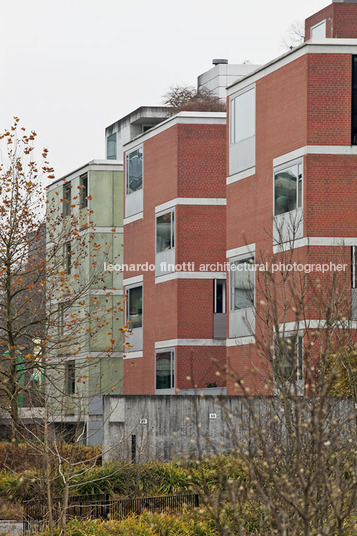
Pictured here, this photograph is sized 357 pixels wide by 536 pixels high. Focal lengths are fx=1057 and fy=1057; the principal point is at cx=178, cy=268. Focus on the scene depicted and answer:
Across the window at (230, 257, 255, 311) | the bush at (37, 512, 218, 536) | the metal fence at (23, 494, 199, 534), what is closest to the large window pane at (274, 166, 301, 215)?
the window at (230, 257, 255, 311)

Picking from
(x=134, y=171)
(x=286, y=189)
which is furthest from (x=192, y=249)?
(x=286, y=189)

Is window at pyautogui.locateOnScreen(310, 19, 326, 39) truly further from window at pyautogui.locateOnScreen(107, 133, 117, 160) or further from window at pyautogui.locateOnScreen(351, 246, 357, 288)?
window at pyautogui.locateOnScreen(107, 133, 117, 160)

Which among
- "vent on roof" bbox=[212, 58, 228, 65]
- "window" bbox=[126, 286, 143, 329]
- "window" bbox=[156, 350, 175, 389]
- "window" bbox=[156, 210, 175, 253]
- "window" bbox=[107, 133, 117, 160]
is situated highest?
"vent on roof" bbox=[212, 58, 228, 65]

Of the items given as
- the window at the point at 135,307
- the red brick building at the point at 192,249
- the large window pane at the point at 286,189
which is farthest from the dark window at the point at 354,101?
the window at the point at 135,307

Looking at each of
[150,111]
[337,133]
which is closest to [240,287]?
[337,133]

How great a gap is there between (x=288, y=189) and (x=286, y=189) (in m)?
0.13

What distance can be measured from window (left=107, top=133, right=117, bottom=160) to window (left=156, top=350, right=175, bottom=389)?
28552 millimetres

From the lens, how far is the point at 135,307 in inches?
1714

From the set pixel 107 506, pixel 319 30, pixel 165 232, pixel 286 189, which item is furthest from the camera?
pixel 165 232

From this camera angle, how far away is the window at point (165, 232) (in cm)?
4000

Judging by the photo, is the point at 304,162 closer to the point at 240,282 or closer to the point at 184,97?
the point at 240,282

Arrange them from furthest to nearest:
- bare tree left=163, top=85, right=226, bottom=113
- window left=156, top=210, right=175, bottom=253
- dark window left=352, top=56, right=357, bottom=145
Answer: bare tree left=163, top=85, right=226, bottom=113
window left=156, top=210, right=175, bottom=253
dark window left=352, top=56, right=357, bottom=145

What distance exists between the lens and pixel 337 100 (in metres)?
30.7

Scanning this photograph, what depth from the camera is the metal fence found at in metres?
16.8
